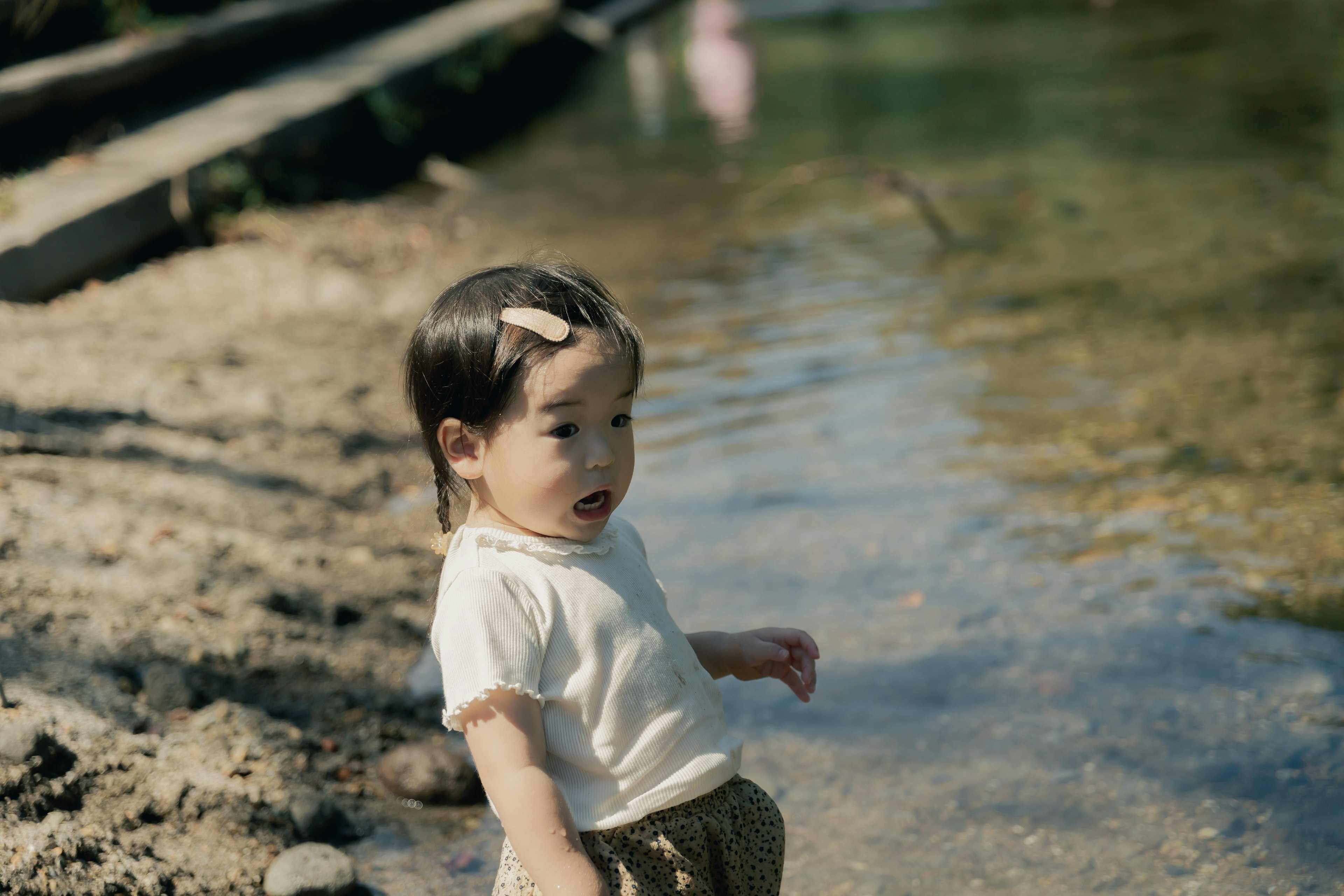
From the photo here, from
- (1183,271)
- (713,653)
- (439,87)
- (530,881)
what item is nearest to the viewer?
(530,881)

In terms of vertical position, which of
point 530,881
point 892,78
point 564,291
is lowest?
point 892,78

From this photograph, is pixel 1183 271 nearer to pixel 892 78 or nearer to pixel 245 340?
pixel 245 340

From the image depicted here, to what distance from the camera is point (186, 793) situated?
2439mm

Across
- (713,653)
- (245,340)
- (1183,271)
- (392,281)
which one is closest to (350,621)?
(713,653)

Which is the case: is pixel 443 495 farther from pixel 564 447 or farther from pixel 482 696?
pixel 482 696

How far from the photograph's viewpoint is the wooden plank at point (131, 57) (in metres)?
7.82

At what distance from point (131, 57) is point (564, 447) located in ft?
28.2

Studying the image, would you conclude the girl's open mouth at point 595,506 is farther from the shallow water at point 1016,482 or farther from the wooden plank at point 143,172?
the wooden plank at point 143,172

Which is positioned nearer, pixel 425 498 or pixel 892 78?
pixel 425 498

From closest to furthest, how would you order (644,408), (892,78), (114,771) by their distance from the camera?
1. (114,771)
2. (644,408)
3. (892,78)

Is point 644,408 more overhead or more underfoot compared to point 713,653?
more underfoot

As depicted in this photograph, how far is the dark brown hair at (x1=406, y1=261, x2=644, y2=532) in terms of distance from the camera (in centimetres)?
177

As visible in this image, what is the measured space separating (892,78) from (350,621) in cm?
1086

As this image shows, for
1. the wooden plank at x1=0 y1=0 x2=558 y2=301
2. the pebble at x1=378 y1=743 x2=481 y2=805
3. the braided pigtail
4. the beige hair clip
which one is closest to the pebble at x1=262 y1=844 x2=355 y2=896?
the pebble at x1=378 y1=743 x2=481 y2=805
